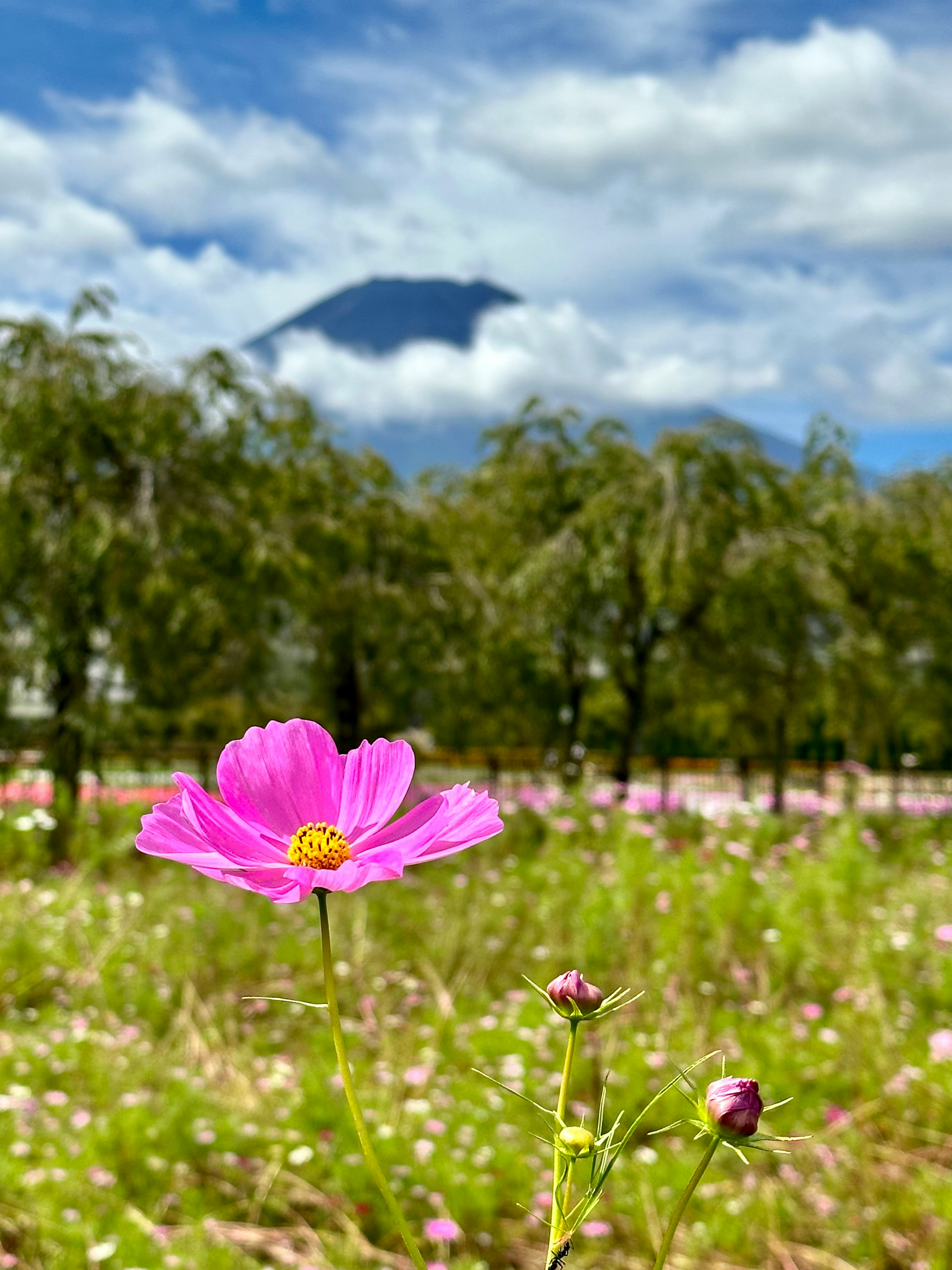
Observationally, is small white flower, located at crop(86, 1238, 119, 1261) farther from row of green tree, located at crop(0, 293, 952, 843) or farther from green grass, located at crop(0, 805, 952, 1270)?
row of green tree, located at crop(0, 293, 952, 843)

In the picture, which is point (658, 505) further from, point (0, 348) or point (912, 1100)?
point (912, 1100)

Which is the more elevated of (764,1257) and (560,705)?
(560,705)

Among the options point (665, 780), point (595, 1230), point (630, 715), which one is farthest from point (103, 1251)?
point (665, 780)

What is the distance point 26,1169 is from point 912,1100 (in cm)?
248

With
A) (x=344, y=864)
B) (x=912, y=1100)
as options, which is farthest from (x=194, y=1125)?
(x=344, y=864)

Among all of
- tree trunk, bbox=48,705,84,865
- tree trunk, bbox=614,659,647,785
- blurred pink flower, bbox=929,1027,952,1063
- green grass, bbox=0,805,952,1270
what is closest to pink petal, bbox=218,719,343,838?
green grass, bbox=0,805,952,1270

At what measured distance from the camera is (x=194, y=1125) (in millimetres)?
3084

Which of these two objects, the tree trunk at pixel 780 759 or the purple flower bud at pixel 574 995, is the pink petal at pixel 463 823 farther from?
the tree trunk at pixel 780 759

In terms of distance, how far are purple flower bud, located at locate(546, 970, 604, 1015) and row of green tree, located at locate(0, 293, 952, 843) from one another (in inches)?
249

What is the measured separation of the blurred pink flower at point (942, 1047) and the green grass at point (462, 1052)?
5 centimetres

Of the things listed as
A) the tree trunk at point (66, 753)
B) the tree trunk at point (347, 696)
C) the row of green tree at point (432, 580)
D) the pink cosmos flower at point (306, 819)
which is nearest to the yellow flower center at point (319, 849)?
the pink cosmos flower at point (306, 819)

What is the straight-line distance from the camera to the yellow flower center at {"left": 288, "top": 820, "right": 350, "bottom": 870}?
20.9 inches

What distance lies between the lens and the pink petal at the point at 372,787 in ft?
1.92

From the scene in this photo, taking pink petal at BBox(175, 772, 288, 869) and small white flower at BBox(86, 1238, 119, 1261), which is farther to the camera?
small white flower at BBox(86, 1238, 119, 1261)
